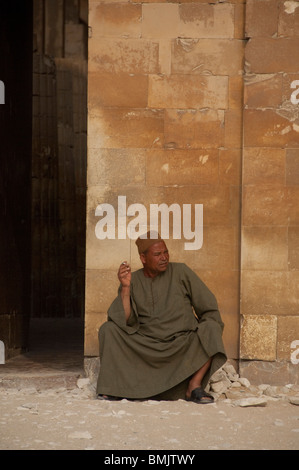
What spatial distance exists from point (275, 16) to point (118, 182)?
74.5 inches

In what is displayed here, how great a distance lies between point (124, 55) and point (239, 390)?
2.90m

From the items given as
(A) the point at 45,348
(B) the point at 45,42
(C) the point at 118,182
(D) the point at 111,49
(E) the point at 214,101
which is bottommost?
(A) the point at 45,348

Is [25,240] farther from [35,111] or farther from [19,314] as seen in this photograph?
[35,111]

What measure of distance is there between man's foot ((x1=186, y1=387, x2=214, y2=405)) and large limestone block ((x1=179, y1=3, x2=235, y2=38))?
2893 millimetres

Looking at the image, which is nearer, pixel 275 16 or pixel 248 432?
pixel 248 432

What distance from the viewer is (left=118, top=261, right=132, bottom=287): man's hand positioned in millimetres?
5738

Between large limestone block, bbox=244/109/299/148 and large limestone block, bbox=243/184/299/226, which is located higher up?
large limestone block, bbox=244/109/299/148

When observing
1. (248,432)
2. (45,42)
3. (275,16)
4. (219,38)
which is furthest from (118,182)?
(45,42)

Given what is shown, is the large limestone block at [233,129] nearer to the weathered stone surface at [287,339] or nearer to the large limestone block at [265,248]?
the large limestone block at [265,248]

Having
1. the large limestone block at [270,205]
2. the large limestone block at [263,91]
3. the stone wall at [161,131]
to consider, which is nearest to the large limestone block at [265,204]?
the large limestone block at [270,205]

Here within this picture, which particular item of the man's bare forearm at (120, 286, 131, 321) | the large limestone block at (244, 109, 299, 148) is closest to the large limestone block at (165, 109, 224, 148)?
the large limestone block at (244, 109, 299, 148)

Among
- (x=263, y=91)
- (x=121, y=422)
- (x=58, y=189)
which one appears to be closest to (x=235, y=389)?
(x=121, y=422)

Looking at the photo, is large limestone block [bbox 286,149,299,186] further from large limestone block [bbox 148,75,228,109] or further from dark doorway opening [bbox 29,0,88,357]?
dark doorway opening [bbox 29,0,88,357]

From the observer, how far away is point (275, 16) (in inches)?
243
